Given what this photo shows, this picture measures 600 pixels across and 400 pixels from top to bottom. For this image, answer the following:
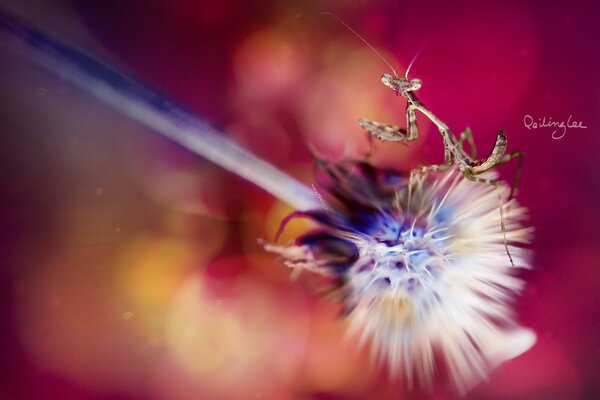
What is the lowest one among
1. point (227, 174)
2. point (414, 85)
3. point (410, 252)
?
point (410, 252)

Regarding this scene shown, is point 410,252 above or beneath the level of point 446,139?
beneath

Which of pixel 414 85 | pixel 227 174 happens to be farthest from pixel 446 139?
pixel 227 174

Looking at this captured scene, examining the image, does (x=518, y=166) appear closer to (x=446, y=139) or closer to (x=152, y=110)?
(x=446, y=139)

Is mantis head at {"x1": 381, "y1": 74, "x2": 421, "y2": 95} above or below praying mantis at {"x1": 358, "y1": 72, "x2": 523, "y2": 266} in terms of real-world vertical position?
above

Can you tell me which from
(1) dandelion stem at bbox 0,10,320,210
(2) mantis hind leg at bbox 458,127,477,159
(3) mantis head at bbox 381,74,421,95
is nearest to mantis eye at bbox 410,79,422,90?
(3) mantis head at bbox 381,74,421,95

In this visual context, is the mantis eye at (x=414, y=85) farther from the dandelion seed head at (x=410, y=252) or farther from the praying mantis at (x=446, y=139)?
the dandelion seed head at (x=410, y=252)
